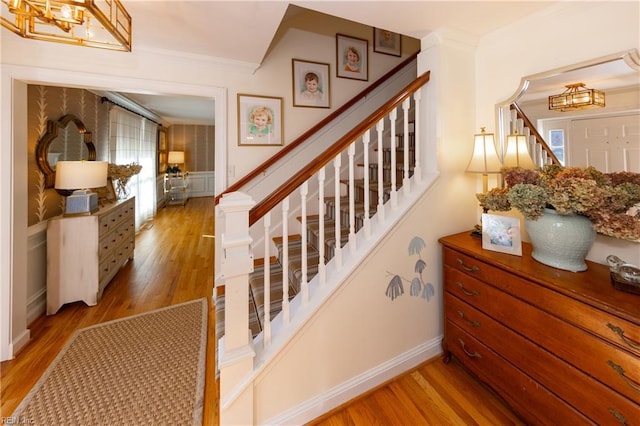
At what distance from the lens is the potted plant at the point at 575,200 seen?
110cm

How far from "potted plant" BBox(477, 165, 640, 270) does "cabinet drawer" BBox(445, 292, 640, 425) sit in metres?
0.43

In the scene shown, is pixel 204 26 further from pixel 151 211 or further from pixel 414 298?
pixel 151 211

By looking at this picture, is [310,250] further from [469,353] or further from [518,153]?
[518,153]

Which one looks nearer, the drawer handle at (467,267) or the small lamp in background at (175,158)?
the drawer handle at (467,267)

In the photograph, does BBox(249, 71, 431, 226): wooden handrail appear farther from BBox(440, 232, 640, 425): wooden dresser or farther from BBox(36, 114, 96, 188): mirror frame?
BBox(36, 114, 96, 188): mirror frame

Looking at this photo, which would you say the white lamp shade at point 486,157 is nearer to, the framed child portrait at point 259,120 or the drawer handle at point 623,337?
the drawer handle at point 623,337

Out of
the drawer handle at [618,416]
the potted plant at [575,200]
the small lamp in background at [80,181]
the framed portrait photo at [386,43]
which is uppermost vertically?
the framed portrait photo at [386,43]

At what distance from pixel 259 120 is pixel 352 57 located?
4.23 feet

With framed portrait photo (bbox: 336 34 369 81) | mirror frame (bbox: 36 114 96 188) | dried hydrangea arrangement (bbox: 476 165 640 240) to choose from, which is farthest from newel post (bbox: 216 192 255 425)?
mirror frame (bbox: 36 114 96 188)

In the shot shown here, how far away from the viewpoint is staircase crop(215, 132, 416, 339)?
1.67 m

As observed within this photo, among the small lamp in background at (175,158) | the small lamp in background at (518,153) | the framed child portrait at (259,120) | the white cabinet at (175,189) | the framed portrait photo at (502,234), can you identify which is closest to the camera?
the framed portrait photo at (502,234)

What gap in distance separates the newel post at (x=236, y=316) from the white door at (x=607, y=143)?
1695mm

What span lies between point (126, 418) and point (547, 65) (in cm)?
304

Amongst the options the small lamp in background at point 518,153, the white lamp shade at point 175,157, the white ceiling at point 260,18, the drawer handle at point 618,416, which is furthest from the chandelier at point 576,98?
the white lamp shade at point 175,157
